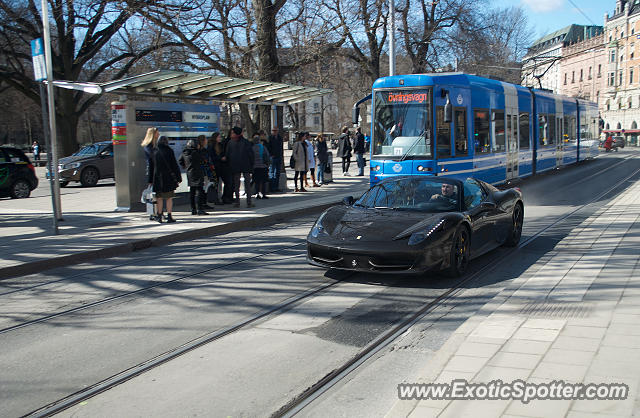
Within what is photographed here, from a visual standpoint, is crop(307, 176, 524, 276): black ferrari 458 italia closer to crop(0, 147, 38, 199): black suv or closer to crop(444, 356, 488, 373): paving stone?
crop(444, 356, 488, 373): paving stone

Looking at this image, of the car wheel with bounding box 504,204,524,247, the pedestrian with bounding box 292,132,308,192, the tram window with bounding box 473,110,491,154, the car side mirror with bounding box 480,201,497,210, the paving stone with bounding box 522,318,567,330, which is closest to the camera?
the paving stone with bounding box 522,318,567,330

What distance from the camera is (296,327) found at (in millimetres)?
5512

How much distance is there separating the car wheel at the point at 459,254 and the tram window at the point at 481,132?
26.7ft

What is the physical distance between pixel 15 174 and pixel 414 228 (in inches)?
600

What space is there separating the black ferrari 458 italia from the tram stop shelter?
21.4 ft

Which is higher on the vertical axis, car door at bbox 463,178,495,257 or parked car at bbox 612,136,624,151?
parked car at bbox 612,136,624,151

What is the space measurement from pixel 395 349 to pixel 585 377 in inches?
60.1

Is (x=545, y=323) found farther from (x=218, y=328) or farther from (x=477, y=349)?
(x=218, y=328)

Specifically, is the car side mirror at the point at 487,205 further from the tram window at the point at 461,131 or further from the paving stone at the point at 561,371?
the tram window at the point at 461,131

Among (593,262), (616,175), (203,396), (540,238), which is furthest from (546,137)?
(203,396)

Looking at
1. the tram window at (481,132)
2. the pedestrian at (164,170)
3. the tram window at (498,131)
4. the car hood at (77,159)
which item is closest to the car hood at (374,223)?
the pedestrian at (164,170)

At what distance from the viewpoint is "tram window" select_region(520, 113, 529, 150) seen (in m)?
18.9

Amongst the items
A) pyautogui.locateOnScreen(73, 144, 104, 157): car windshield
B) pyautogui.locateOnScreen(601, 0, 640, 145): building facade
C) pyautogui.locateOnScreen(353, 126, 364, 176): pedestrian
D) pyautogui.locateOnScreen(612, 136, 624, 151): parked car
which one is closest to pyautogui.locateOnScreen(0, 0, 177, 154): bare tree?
pyautogui.locateOnScreen(73, 144, 104, 157): car windshield

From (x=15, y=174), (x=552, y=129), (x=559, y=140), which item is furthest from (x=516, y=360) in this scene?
(x=559, y=140)
